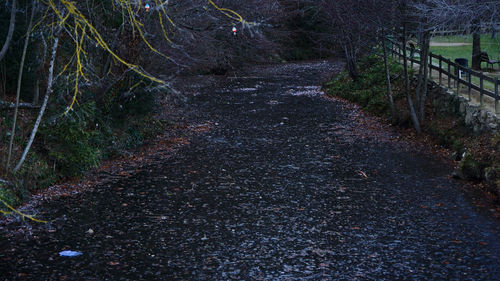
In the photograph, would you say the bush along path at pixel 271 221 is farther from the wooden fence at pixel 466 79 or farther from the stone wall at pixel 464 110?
the wooden fence at pixel 466 79

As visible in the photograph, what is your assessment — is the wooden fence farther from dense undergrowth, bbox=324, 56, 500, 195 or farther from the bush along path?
the bush along path

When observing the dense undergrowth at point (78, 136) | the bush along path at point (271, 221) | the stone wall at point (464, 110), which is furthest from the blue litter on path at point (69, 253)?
the stone wall at point (464, 110)

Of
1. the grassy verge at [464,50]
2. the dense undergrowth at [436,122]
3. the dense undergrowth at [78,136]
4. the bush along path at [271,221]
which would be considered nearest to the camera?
the bush along path at [271,221]

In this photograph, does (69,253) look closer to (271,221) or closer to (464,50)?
(271,221)

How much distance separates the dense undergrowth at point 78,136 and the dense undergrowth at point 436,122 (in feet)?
24.0

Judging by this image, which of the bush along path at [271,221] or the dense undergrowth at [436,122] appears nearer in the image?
the bush along path at [271,221]

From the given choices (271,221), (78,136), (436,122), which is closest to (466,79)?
(436,122)

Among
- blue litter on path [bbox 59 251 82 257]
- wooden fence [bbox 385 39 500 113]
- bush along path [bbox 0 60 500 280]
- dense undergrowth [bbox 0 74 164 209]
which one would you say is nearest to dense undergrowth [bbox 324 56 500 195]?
bush along path [bbox 0 60 500 280]

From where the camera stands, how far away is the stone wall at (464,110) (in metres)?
13.9

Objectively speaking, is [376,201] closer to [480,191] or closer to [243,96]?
[480,191]

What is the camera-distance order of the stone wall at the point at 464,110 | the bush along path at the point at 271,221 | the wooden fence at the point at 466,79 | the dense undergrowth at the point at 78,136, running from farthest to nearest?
the wooden fence at the point at 466,79, the stone wall at the point at 464,110, the dense undergrowth at the point at 78,136, the bush along path at the point at 271,221

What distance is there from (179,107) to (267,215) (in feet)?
50.3

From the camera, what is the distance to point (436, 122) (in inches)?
679

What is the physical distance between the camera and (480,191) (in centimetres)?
1170
